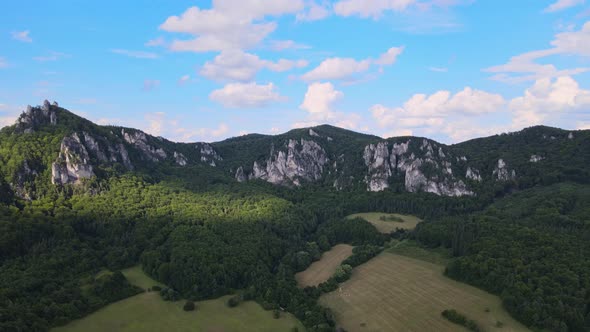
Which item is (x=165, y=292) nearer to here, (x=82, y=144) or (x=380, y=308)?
(x=380, y=308)

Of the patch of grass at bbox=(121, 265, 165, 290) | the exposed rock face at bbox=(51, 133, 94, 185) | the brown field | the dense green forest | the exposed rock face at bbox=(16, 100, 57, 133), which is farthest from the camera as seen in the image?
the exposed rock face at bbox=(16, 100, 57, 133)

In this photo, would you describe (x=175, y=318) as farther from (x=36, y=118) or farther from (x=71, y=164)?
(x=36, y=118)

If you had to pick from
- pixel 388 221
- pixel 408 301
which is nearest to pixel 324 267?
pixel 408 301

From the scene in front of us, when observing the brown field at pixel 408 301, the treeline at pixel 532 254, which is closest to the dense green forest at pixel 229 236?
the treeline at pixel 532 254

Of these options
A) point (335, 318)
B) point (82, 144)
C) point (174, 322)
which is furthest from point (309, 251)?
point (82, 144)

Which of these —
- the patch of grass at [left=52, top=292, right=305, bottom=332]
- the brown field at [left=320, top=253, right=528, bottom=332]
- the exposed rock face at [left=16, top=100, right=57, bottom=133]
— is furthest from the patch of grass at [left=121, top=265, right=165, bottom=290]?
the exposed rock face at [left=16, top=100, right=57, bottom=133]

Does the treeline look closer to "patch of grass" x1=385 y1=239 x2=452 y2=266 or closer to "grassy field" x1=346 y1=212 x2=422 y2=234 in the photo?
"patch of grass" x1=385 y1=239 x2=452 y2=266
